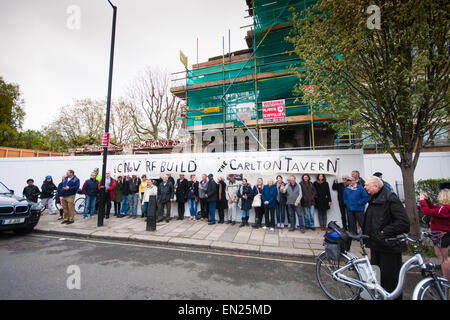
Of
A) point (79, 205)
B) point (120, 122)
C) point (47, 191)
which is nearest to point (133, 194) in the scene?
point (79, 205)

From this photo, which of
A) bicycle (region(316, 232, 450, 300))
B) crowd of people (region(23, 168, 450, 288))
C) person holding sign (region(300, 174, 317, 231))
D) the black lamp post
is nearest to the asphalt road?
bicycle (region(316, 232, 450, 300))

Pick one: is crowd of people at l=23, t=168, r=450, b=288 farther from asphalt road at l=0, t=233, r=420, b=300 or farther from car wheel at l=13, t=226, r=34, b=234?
asphalt road at l=0, t=233, r=420, b=300

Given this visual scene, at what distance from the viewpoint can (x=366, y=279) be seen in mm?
2742

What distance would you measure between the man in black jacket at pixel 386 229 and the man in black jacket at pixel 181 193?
6.50 m

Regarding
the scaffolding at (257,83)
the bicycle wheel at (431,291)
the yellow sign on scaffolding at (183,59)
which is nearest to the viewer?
the bicycle wheel at (431,291)

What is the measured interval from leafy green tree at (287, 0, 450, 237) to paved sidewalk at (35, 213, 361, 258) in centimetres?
301

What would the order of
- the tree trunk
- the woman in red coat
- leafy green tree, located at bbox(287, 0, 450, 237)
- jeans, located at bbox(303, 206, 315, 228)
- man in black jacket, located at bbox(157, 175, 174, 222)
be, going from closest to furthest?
the woman in red coat, leafy green tree, located at bbox(287, 0, 450, 237), the tree trunk, jeans, located at bbox(303, 206, 315, 228), man in black jacket, located at bbox(157, 175, 174, 222)

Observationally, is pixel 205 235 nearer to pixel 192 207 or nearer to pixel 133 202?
pixel 192 207

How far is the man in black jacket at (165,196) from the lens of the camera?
26.2 feet

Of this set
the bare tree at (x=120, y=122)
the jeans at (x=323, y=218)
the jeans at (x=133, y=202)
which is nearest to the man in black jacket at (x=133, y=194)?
the jeans at (x=133, y=202)

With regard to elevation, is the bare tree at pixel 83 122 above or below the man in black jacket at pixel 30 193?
above

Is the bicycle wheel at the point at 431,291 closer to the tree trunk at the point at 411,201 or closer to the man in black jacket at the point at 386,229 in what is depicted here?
the man in black jacket at the point at 386,229

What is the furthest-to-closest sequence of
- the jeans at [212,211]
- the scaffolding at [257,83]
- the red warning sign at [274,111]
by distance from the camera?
Result: the scaffolding at [257,83] < the red warning sign at [274,111] < the jeans at [212,211]

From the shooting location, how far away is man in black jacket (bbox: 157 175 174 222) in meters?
7.99
